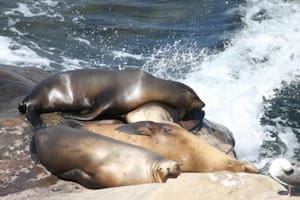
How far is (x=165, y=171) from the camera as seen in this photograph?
4.37m

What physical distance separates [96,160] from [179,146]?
69 cm

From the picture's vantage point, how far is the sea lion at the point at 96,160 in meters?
4.50

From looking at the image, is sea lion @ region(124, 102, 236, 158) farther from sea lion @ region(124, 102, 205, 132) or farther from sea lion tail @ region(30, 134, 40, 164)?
sea lion tail @ region(30, 134, 40, 164)

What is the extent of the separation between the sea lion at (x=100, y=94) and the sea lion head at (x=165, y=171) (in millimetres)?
1400

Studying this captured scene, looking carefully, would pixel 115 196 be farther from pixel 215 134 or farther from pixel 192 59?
pixel 192 59

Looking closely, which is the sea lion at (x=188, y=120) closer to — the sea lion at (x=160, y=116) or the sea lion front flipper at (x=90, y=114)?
the sea lion at (x=160, y=116)

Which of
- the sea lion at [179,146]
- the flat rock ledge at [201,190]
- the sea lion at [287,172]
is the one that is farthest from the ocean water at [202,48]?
the sea lion at [287,172]

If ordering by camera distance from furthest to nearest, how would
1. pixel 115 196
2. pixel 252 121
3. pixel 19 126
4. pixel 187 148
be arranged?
pixel 252 121 → pixel 19 126 → pixel 187 148 → pixel 115 196

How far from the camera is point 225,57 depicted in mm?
10656

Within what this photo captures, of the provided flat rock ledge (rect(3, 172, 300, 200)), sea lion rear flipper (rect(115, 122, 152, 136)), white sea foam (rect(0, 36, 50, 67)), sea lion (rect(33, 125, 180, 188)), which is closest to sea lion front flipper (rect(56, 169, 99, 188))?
sea lion (rect(33, 125, 180, 188))

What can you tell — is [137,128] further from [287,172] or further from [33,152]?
[287,172]

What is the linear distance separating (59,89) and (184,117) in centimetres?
113

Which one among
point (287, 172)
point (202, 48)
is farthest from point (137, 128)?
point (202, 48)

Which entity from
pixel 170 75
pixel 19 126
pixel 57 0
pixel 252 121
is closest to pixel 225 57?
pixel 170 75
